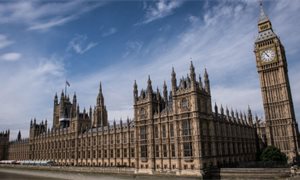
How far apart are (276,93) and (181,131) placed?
5720 centimetres

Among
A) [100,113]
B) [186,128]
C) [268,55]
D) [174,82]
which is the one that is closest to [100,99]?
[100,113]

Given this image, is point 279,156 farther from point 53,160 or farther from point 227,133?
point 53,160

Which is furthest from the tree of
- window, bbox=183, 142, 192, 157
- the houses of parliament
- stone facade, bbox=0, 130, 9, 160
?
stone facade, bbox=0, 130, 9, 160

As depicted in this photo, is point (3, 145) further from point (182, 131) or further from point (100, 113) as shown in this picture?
point (182, 131)

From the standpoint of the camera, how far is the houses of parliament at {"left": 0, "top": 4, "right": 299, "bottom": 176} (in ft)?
206

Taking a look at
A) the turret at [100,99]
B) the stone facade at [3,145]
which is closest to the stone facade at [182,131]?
the turret at [100,99]

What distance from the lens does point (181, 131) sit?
63.4 m

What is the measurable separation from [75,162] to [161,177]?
58339 millimetres

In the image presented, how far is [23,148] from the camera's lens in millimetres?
160500

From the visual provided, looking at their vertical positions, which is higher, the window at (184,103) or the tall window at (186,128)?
the window at (184,103)

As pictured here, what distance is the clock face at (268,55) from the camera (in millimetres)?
103938

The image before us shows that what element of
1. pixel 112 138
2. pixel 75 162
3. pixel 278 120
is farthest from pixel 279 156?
pixel 75 162

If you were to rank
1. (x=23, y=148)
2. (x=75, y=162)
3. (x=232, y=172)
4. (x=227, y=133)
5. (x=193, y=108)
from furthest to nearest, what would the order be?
(x=23, y=148)
(x=75, y=162)
(x=227, y=133)
(x=193, y=108)
(x=232, y=172)

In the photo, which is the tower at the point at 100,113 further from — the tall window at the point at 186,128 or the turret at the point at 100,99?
the tall window at the point at 186,128
